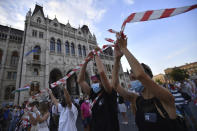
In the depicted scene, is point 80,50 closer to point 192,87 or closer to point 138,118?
point 192,87

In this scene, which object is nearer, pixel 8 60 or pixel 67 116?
pixel 67 116

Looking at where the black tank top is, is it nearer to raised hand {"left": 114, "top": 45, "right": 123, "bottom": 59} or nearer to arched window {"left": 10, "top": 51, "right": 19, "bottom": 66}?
raised hand {"left": 114, "top": 45, "right": 123, "bottom": 59}

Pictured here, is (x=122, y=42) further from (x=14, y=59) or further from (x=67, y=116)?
(x=14, y=59)

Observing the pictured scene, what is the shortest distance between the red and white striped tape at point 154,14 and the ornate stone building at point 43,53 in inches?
558

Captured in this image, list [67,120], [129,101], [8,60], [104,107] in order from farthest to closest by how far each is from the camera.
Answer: [8,60] → [67,120] → [104,107] → [129,101]

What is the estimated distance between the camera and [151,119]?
39.0 inches

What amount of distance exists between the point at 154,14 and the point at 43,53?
1965 cm

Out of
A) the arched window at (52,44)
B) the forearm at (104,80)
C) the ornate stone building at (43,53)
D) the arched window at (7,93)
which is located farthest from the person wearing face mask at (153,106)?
the arched window at (7,93)

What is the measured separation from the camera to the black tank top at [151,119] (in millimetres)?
917

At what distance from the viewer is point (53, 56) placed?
18.6 meters

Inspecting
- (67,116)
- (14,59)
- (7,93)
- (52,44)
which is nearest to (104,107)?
(67,116)

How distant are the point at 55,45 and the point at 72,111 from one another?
19.4 metres

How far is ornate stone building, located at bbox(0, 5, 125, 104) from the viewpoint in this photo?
50.6 ft

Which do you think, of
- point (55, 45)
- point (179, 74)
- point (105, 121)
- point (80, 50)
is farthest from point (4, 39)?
point (179, 74)
